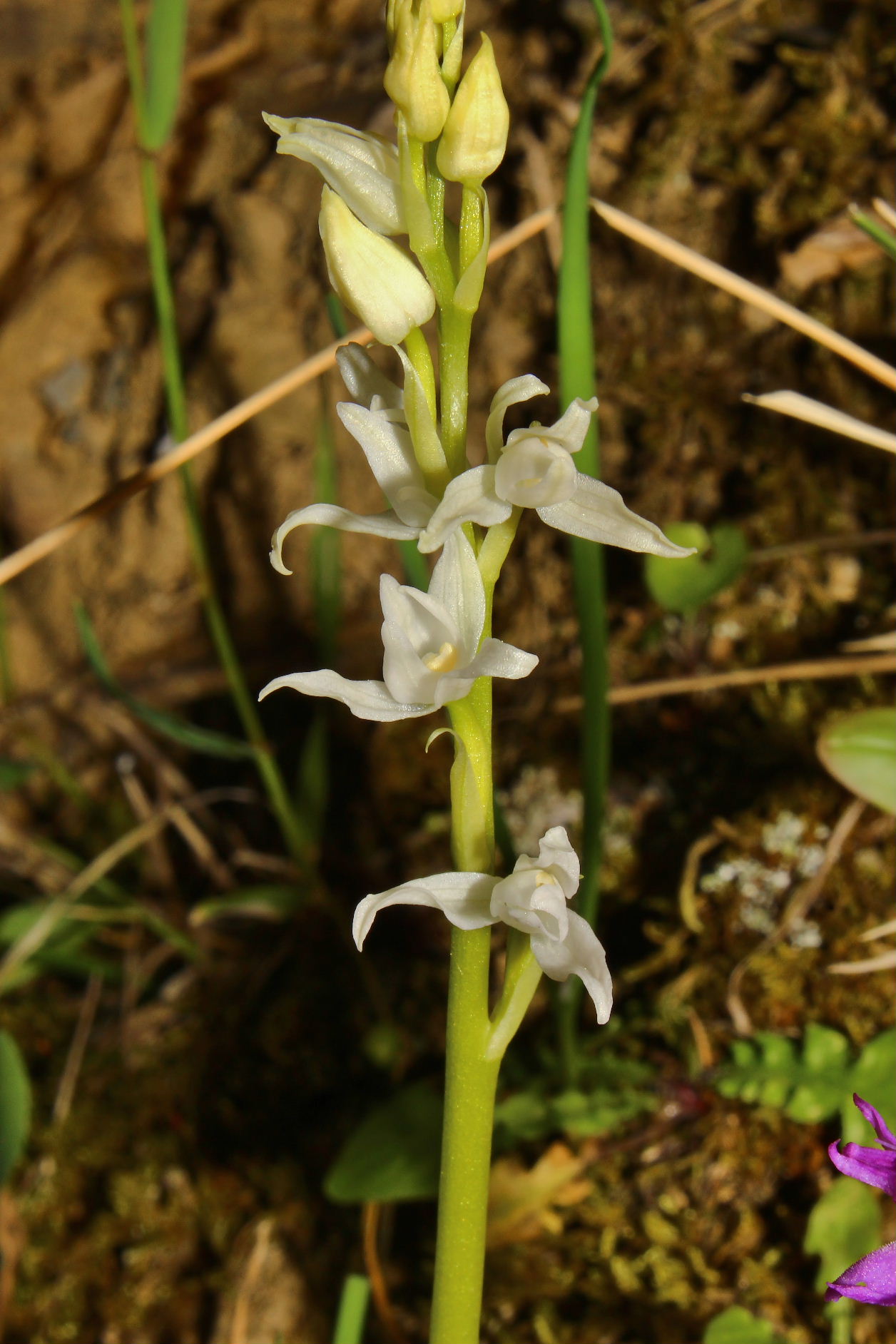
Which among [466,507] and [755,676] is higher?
[466,507]

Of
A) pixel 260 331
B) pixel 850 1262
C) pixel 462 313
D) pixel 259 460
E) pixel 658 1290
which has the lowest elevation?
pixel 658 1290

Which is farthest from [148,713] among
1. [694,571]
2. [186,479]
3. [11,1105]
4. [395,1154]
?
[694,571]

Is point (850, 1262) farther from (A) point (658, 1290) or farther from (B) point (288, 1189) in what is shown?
(B) point (288, 1189)

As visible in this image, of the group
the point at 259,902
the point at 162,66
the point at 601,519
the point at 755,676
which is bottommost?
the point at 259,902

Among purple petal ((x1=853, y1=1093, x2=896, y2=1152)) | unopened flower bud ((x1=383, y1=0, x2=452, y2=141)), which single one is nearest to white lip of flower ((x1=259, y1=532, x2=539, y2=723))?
unopened flower bud ((x1=383, y1=0, x2=452, y2=141))

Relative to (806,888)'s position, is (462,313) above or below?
above

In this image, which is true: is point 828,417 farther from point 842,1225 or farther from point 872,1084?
point 842,1225

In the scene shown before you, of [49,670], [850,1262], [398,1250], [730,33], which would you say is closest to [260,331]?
[49,670]
